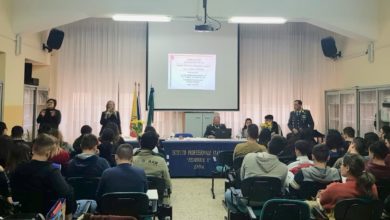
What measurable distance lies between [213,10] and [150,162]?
4.12 m

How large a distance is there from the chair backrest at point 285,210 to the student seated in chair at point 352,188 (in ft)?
0.83

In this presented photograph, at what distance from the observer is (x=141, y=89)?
31.6 ft

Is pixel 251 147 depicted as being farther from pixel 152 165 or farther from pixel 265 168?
pixel 152 165

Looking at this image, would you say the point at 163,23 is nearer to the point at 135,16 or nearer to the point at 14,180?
the point at 135,16

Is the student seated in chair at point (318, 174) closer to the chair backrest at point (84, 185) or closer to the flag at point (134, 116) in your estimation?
the chair backrest at point (84, 185)

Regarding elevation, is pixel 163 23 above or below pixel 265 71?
above

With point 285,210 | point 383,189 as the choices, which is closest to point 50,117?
point 285,210

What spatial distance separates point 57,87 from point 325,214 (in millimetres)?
7975

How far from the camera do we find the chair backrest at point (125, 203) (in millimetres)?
2992

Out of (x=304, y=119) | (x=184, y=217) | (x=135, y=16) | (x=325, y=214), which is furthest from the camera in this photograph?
(x=304, y=119)

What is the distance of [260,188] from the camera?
12.2ft

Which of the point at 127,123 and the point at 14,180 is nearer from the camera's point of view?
the point at 14,180

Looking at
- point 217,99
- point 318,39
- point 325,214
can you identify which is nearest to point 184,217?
point 325,214

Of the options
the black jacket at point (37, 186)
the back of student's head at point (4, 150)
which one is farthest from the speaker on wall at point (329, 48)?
the black jacket at point (37, 186)
